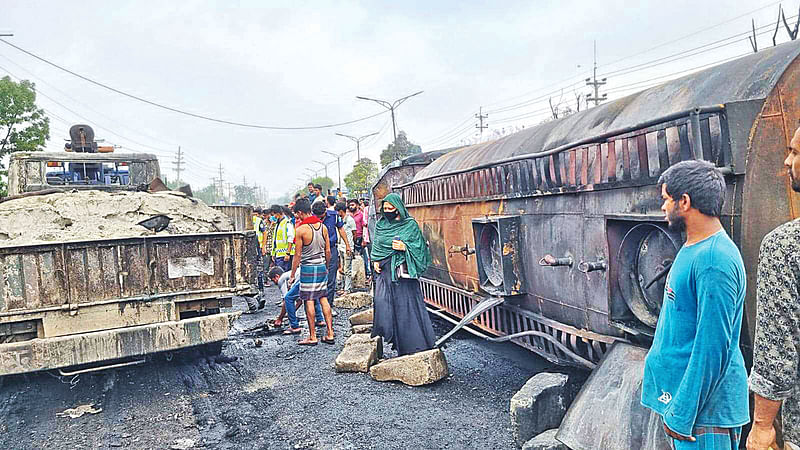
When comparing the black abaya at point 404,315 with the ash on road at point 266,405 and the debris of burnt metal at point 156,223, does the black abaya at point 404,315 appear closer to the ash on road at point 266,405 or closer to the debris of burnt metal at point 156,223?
the ash on road at point 266,405

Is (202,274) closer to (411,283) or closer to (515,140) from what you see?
(411,283)

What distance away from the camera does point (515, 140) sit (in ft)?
18.9

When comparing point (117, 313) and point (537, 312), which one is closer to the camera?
point (537, 312)

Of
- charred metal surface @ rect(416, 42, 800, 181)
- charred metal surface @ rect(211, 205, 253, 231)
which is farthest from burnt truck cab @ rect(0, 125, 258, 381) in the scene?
charred metal surface @ rect(416, 42, 800, 181)

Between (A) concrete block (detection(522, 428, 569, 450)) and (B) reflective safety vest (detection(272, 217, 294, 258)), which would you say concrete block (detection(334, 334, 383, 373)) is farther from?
(B) reflective safety vest (detection(272, 217, 294, 258))

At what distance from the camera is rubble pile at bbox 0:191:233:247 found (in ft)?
15.9

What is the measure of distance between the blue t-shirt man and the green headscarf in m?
3.60

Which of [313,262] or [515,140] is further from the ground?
[515,140]

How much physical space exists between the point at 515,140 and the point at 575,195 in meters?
2.09

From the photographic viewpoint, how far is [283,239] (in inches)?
372

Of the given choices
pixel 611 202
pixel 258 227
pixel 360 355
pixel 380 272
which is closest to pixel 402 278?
pixel 380 272

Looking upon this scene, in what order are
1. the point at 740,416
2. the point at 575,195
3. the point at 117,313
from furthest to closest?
the point at 117,313 < the point at 575,195 < the point at 740,416

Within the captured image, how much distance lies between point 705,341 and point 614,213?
5.14ft

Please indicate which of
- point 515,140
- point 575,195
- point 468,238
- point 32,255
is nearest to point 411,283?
point 468,238
